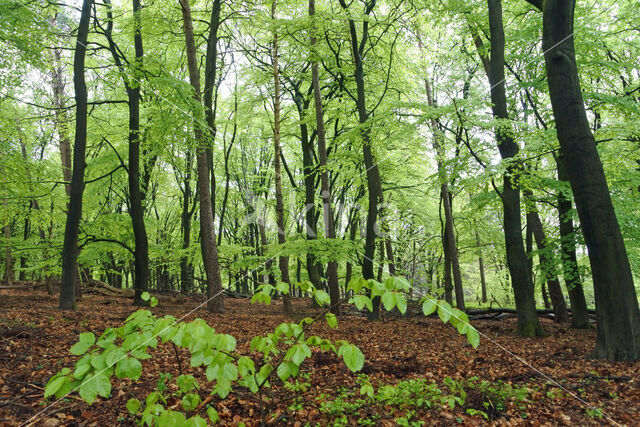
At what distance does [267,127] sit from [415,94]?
8754 millimetres

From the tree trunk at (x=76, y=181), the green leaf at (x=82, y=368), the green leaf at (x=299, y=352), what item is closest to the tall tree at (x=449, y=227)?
the tree trunk at (x=76, y=181)

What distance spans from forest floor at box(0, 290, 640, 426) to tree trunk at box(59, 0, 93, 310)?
1904 mm

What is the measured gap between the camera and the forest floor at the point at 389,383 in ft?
10.1

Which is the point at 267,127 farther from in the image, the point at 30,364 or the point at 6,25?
the point at 30,364

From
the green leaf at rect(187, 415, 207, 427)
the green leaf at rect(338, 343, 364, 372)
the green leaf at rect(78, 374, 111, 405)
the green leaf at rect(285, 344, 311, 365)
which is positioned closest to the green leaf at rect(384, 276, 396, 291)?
the green leaf at rect(338, 343, 364, 372)

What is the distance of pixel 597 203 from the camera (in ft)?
15.8

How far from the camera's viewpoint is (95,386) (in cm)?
150

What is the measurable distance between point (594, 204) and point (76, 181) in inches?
414

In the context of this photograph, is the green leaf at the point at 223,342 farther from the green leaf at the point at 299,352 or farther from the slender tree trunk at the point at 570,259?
the slender tree trunk at the point at 570,259

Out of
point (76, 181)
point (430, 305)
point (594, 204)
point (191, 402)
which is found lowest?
point (191, 402)

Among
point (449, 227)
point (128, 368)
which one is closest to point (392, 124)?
point (449, 227)

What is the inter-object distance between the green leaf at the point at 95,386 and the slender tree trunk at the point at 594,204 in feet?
19.2

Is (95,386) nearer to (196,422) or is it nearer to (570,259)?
(196,422)

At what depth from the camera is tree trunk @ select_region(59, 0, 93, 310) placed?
8242 millimetres
